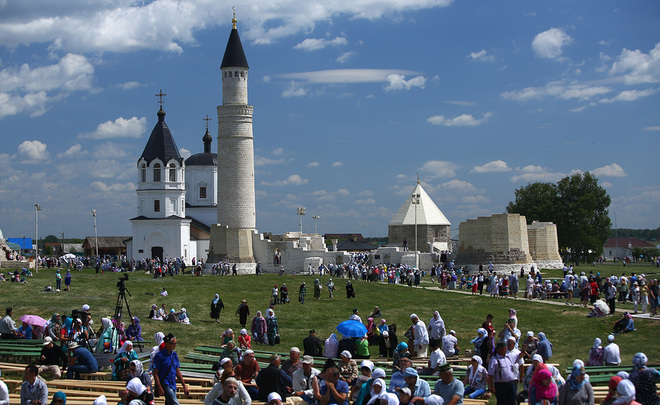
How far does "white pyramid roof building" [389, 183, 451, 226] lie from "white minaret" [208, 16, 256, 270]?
14.0m

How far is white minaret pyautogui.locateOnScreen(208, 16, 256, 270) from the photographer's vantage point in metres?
50.6

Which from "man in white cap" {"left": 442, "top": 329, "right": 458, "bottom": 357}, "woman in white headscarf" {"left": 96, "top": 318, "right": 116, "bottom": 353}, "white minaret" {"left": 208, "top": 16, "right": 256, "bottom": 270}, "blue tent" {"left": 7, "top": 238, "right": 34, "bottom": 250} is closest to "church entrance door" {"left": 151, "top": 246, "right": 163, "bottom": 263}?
"white minaret" {"left": 208, "top": 16, "right": 256, "bottom": 270}

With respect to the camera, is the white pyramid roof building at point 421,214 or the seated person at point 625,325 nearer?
the seated person at point 625,325

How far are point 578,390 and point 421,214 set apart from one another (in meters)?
51.6

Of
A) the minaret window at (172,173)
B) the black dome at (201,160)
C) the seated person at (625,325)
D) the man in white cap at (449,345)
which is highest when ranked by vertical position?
the black dome at (201,160)

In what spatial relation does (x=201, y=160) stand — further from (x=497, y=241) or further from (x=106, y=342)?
(x=106, y=342)

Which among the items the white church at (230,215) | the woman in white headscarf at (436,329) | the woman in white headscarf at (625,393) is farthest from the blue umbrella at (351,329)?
the white church at (230,215)

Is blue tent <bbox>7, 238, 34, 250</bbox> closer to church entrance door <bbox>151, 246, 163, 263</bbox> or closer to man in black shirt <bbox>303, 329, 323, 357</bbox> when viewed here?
church entrance door <bbox>151, 246, 163, 263</bbox>

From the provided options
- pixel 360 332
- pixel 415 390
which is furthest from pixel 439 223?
pixel 415 390

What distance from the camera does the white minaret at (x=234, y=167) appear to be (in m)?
50.6

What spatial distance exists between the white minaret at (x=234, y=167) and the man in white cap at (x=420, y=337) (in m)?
36.0

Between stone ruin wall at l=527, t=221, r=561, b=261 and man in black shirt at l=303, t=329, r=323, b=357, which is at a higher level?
stone ruin wall at l=527, t=221, r=561, b=261

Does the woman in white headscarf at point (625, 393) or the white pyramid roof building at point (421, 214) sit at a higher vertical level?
the white pyramid roof building at point (421, 214)

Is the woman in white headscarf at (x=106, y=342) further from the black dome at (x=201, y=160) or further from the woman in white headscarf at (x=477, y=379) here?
the black dome at (x=201, y=160)
